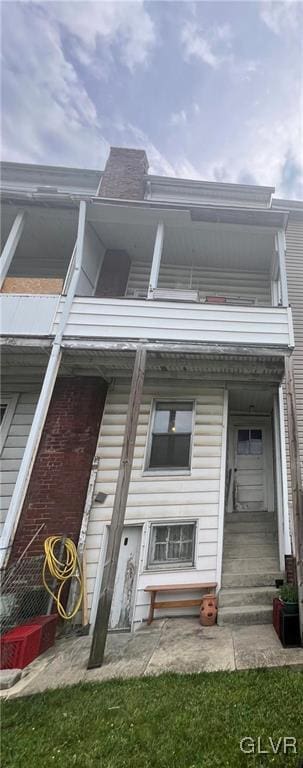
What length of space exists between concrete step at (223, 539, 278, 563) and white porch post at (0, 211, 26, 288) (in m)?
6.72

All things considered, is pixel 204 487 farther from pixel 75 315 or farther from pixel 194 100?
pixel 194 100

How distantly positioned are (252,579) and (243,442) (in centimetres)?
288

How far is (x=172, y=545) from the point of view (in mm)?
5414

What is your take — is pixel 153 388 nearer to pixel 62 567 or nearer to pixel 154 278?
pixel 154 278

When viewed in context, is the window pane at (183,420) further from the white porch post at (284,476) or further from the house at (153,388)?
the white porch post at (284,476)

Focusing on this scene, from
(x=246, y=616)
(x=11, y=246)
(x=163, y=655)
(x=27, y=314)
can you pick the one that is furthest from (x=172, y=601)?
(x=11, y=246)

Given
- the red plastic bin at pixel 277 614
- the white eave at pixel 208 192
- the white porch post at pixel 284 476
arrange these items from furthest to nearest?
the white eave at pixel 208 192
the white porch post at pixel 284 476
the red plastic bin at pixel 277 614

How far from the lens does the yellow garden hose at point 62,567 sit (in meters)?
4.59

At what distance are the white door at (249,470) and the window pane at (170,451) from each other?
1576mm

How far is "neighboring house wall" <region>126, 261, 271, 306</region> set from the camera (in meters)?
7.47

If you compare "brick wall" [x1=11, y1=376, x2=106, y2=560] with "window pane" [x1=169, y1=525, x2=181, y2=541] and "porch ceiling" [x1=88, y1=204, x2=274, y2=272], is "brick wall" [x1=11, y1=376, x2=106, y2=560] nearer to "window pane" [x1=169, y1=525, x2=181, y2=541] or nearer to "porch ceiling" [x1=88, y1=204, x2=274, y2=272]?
"window pane" [x1=169, y1=525, x2=181, y2=541]

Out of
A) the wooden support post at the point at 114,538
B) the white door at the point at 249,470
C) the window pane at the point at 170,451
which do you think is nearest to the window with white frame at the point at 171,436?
the window pane at the point at 170,451

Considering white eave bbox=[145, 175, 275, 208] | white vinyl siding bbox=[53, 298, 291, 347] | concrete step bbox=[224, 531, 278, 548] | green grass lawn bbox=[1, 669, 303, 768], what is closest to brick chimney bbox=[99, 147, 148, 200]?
white eave bbox=[145, 175, 275, 208]

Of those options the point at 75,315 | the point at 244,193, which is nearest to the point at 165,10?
the point at 244,193
